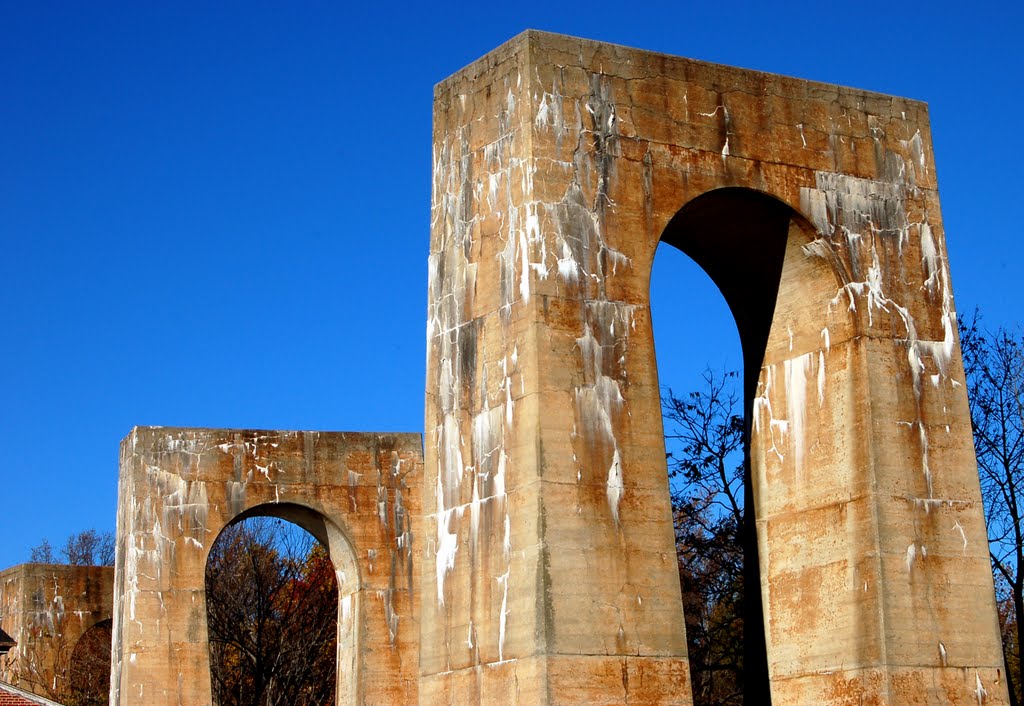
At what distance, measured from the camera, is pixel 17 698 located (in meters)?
28.3

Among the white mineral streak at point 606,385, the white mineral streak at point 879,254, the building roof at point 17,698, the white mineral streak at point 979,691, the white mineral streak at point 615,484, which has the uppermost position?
the white mineral streak at point 879,254

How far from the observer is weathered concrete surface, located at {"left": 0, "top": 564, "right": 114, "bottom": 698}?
116 feet

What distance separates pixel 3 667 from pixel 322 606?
8631 mm

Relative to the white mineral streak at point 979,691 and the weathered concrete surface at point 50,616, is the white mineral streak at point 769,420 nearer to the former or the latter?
the white mineral streak at point 979,691

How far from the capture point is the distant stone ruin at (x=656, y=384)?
13.7m

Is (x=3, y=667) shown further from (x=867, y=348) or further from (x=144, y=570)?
(x=867, y=348)

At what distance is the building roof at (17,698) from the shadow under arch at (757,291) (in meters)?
15.5

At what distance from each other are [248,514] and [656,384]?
13477mm

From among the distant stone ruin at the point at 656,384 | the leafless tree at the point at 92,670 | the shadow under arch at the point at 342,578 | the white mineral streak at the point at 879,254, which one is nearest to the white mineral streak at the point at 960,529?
the distant stone ruin at the point at 656,384

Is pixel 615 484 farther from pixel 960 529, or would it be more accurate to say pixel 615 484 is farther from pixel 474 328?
pixel 960 529

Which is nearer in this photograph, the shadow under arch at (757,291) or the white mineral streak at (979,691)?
the white mineral streak at (979,691)

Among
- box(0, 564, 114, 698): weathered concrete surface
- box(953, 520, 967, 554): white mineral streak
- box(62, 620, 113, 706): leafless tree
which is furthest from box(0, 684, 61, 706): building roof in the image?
box(953, 520, 967, 554): white mineral streak

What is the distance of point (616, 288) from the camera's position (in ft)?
47.3

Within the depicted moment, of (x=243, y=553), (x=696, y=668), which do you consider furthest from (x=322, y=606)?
(x=696, y=668)
